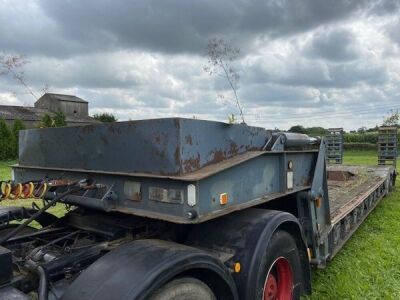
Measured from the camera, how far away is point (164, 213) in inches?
95.9

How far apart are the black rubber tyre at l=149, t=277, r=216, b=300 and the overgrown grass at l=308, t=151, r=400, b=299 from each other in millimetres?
2167

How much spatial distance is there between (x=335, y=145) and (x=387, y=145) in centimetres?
150

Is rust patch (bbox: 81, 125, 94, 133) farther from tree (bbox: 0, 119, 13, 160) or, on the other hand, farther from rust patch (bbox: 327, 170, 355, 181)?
tree (bbox: 0, 119, 13, 160)

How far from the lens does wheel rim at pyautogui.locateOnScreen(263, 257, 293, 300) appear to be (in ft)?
10.5

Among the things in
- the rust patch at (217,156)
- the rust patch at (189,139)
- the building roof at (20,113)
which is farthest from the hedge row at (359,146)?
the rust patch at (189,139)

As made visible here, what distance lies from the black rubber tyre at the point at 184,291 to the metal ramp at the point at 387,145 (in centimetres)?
1109

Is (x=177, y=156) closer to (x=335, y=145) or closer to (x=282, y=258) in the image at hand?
(x=282, y=258)

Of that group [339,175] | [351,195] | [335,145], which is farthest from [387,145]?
[351,195]

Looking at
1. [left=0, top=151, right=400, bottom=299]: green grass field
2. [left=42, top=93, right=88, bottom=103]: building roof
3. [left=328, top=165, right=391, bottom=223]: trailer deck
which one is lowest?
[left=0, top=151, right=400, bottom=299]: green grass field

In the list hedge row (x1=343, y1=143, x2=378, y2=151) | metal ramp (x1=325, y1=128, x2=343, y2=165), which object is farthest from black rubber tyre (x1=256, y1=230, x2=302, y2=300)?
A: hedge row (x1=343, y1=143, x2=378, y2=151)

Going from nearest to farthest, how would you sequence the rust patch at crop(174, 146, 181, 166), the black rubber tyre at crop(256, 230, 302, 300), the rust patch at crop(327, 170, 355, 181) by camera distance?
the rust patch at crop(174, 146, 181, 166) < the black rubber tyre at crop(256, 230, 302, 300) < the rust patch at crop(327, 170, 355, 181)

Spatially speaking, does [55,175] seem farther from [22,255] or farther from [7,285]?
[7,285]

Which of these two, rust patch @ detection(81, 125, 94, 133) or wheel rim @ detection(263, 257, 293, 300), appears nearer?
rust patch @ detection(81, 125, 94, 133)

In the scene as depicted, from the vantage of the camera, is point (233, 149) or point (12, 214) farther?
point (12, 214)
